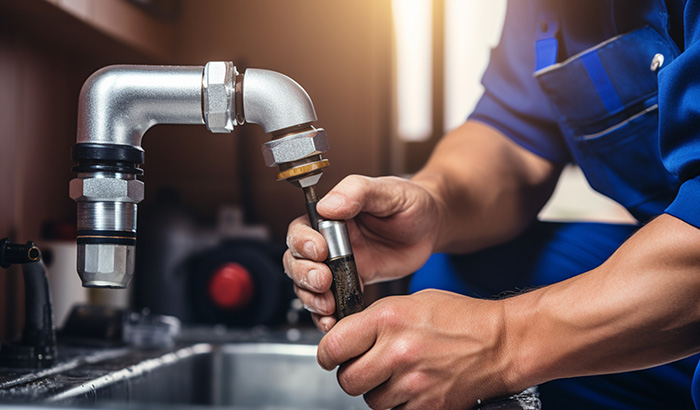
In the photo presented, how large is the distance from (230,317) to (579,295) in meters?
0.69

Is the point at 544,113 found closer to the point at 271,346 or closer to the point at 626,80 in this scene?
the point at 626,80

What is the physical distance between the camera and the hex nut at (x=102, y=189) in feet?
1.41

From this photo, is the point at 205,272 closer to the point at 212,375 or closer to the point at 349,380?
the point at 212,375

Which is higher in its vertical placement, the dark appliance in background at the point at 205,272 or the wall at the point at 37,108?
the wall at the point at 37,108

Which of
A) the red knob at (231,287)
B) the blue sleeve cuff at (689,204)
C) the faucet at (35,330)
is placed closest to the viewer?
the blue sleeve cuff at (689,204)

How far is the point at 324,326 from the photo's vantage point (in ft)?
1.57

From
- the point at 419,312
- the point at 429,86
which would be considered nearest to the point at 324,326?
the point at 419,312

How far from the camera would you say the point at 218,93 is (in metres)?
0.42

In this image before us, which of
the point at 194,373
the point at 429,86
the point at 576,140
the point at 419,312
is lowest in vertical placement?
the point at 194,373

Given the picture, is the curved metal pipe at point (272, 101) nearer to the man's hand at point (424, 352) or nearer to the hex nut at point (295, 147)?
the hex nut at point (295, 147)

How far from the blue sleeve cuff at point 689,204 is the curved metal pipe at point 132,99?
0.32m

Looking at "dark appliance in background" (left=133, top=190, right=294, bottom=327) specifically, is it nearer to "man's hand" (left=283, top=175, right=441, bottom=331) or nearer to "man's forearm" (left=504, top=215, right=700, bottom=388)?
"man's hand" (left=283, top=175, right=441, bottom=331)

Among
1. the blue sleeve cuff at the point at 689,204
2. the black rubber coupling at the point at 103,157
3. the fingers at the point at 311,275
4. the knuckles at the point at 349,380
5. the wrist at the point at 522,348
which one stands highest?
the black rubber coupling at the point at 103,157

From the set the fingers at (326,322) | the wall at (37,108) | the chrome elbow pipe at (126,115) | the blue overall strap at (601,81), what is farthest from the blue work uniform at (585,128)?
the wall at (37,108)
